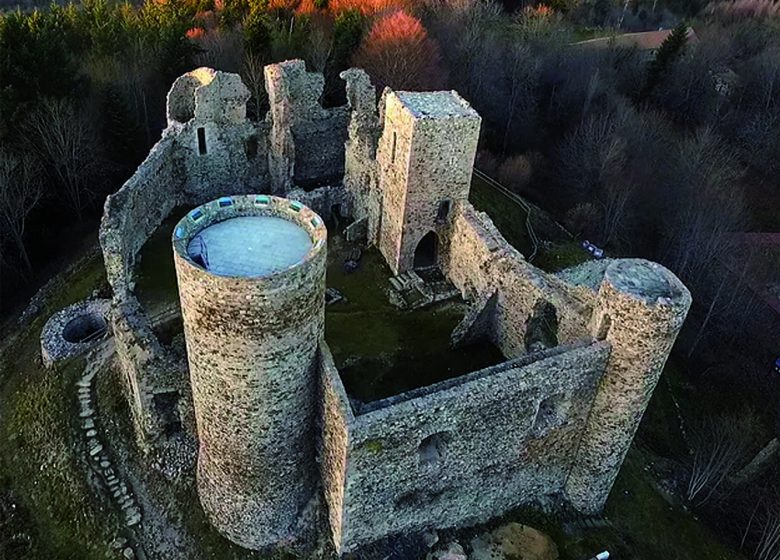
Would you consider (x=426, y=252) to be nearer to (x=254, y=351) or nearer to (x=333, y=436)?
(x=333, y=436)

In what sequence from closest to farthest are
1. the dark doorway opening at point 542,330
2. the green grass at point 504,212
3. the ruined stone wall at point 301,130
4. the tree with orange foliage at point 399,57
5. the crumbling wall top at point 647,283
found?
the crumbling wall top at point 647,283 < the dark doorway opening at point 542,330 < the ruined stone wall at point 301,130 < the green grass at point 504,212 < the tree with orange foliage at point 399,57

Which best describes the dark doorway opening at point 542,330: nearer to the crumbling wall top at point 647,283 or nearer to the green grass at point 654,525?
the crumbling wall top at point 647,283

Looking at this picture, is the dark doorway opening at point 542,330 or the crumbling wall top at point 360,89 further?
the crumbling wall top at point 360,89

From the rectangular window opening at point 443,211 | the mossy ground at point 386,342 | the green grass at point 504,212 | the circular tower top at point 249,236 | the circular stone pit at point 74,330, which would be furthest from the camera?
the green grass at point 504,212

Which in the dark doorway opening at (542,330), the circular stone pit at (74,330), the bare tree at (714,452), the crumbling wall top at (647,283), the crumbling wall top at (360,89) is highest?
the crumbling wall top at (647,283)

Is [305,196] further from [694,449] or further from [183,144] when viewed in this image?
[694,449]

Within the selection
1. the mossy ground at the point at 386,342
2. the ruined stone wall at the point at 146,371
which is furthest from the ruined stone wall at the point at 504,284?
the ruined stone wall at the point at 146,371
